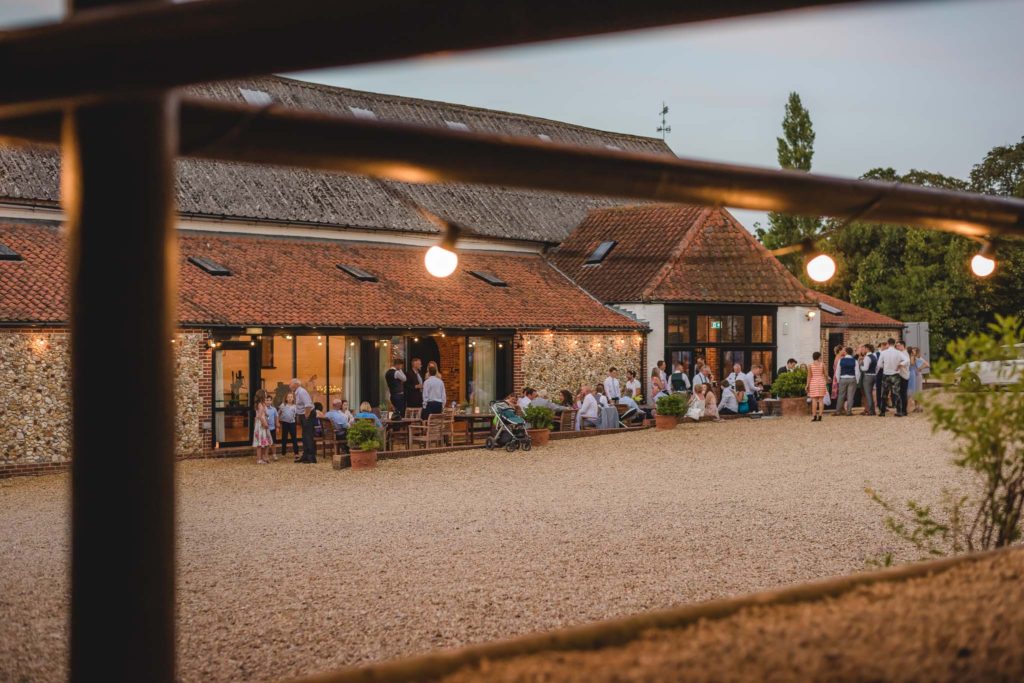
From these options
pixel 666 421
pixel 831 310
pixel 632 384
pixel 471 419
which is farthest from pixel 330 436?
pixel 831 310

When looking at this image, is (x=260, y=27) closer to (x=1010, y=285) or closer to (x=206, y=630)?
(x=206, y=630)

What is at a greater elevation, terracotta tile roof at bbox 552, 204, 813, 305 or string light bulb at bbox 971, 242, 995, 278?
terracotta tile roof at bbox 552, 204, 813, 305

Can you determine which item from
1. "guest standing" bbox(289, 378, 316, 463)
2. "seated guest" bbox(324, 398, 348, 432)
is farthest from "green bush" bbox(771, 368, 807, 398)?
"guest standing" bbox(289, 378, 316, 463)

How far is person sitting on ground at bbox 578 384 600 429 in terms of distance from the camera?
21.8 metres

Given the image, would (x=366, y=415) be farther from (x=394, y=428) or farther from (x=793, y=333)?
(x=793, y=333)

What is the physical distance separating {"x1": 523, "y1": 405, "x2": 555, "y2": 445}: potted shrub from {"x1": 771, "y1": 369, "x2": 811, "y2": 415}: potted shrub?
8.05 metres

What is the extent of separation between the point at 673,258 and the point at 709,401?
5.01 meters

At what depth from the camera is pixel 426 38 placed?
3.45 metres

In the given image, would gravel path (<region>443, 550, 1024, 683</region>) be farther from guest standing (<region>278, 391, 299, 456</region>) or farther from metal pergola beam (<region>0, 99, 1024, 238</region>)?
guest standing (<region>278, 391, 299, 456</region>)

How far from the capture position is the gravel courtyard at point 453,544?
7027 mm

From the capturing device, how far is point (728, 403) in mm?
25469

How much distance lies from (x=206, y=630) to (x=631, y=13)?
5265 millimetres

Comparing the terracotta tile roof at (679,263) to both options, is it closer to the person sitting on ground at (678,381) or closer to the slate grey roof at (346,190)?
the slate grey roof at (346,190)

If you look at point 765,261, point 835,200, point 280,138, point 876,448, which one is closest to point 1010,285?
point 765,261
